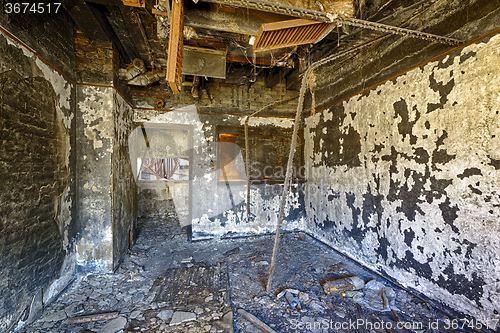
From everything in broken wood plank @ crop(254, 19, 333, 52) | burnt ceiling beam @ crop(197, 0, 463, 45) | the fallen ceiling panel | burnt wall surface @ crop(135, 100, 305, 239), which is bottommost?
burnt wall surface @ crop(135, 100, 305, 239)

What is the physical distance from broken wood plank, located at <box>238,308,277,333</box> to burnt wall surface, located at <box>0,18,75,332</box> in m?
2.11

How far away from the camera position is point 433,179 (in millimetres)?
2242

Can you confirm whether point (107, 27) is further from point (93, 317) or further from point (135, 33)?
point (93, 317)

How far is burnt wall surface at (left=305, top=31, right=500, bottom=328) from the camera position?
1836 millimetres

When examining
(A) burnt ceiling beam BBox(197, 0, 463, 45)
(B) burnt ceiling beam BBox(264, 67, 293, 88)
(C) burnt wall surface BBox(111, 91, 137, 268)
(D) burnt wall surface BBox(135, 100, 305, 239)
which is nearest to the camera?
(A) burnt ceiling beam BBox(197, 0, 463, 45)

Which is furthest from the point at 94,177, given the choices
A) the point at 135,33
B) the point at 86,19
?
the point at 135,33

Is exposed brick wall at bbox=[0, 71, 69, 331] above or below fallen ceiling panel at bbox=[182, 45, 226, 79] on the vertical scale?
below

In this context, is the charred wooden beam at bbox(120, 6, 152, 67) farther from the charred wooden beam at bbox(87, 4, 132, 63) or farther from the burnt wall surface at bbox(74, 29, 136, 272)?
the burnt wall surface at bbox(74, 29, 136, 272)

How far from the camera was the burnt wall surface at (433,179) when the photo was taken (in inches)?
72.3

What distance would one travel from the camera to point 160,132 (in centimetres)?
518

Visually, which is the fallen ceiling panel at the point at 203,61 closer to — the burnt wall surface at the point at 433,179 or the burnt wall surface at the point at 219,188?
the burnt wall surface at the point at 219,188

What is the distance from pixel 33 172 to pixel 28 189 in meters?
0.19

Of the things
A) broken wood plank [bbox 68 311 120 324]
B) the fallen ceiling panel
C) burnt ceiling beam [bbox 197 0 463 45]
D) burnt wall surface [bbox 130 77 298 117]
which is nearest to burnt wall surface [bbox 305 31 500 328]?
burnt ceiling beam [bbox 197 0 463 45]

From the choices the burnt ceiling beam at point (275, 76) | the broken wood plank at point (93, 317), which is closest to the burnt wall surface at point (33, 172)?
the broken wood plank at point (93, 317)
